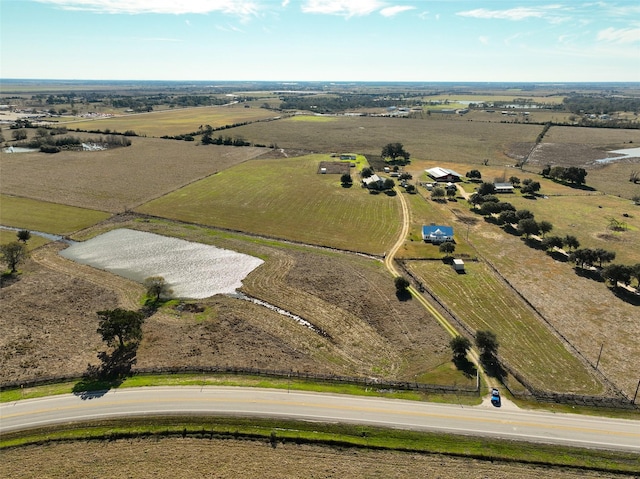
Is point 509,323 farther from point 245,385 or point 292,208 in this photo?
point 292,208

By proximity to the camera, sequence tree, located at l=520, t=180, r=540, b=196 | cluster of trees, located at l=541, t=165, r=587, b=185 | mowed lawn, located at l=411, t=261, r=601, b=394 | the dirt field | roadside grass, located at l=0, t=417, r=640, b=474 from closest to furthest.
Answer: the dirt field
roadside grass, located at l=0, t=417, r=640, b=474
mowed lawn, located at l=411, t=261, r=601, b=394
tree, located at l=520, t=180, r=540, b=196
cluster of trees, located at l=541, t=165, r=587, b=185

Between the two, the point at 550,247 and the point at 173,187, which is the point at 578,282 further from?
the point at 173,187

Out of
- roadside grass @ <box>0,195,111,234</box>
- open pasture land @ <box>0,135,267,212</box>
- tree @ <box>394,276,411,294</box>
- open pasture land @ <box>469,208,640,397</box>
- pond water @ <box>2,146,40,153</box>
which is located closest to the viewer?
open pasture land @ <box>469,208,640,397</box>

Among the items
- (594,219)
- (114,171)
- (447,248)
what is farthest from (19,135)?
(594,219)

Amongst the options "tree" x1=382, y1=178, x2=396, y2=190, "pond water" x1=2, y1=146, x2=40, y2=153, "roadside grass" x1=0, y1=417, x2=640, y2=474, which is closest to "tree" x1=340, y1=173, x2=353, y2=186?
"tree" x1=382, y1=178, x2=396, y2=190

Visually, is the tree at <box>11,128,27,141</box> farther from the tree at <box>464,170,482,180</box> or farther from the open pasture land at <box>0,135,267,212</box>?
the tree at <box>464,170,482,180</box>

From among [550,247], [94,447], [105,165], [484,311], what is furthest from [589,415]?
[105,165]
